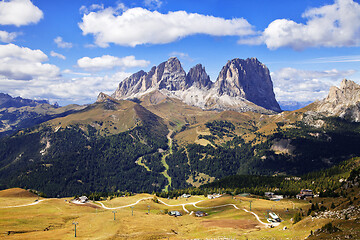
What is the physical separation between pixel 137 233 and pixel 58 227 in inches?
1189

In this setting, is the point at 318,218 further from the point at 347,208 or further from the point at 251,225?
the point at 251,225

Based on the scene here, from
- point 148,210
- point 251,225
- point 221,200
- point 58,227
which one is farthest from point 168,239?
point 221,200

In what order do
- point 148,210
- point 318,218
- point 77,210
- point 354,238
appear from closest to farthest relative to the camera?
point 354,238
point 318,218
point 77,210
point 148,210

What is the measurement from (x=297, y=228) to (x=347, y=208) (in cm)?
1483

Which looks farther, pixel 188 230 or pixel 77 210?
pixel 77 210

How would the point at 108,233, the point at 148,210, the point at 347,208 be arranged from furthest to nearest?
1. the point at 148,210
2. the point at 108,233
3. the point at 347,208

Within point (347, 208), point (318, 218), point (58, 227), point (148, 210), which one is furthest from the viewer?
point (148, 210)

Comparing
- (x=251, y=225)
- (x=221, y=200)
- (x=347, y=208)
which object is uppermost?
(x=347, y=208)

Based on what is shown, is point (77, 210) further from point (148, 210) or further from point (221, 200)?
point (221, 200)

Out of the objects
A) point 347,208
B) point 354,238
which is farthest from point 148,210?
point 354,238

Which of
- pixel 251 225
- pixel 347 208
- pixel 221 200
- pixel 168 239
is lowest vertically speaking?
pixel 221 200

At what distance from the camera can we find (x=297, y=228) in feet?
247

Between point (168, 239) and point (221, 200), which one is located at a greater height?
point (168, 239)

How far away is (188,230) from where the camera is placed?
9331 centimetres
